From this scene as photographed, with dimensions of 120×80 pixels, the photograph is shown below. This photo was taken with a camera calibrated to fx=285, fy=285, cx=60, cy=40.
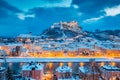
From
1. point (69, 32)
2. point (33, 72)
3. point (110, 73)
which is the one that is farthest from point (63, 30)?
point (33, 72)

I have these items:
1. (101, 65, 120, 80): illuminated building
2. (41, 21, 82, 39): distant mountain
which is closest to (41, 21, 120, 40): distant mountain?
(41, 21, 82, 39): distant mountain

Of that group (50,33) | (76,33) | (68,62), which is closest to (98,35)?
(76,33)

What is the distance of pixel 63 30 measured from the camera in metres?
76.7

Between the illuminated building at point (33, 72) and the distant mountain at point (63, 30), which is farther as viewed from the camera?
the distant mountain at point (63, 30)

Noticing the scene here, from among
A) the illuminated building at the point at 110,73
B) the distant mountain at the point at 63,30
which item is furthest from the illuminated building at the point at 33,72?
the distant mountain at the point at 63,30

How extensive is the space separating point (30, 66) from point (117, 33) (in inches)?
2704

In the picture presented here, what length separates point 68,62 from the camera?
26.8 meters

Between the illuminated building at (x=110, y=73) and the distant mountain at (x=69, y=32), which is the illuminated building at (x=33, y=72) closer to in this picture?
the illuminated building at (x=110, y=73)

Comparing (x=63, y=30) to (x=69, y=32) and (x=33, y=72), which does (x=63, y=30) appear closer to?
(x=69, y=32)

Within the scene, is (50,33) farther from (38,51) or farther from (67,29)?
(38,51)

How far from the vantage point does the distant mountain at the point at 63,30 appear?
74312mm

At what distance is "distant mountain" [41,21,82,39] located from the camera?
74312 mm

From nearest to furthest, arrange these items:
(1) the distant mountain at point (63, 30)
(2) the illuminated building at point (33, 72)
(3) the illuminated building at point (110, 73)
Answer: (2) the illuminated building at point (33, 72)
(3) the illuminated building at point (110, 73)
(1) the distant mountain at point (63, 30)

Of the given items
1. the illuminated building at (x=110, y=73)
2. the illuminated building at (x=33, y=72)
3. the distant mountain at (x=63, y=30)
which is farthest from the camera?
the distant mountain at (x=63, y=30)
